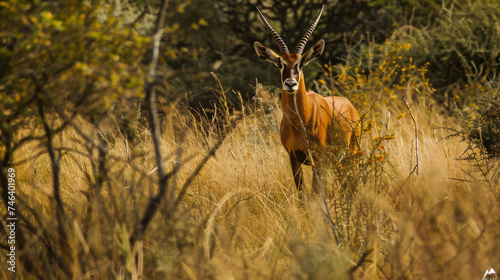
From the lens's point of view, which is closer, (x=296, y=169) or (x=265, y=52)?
(x=296, y=169)

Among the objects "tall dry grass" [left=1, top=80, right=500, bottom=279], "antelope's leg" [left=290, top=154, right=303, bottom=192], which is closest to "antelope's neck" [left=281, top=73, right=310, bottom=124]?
"antelope's leg" [left=290, top=154, right=303, bottom=192]

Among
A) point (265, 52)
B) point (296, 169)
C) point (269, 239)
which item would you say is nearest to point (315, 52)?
point (265, 52)

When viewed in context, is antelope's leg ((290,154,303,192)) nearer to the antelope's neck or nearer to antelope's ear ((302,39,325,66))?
the antelope's neck

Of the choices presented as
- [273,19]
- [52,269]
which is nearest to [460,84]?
[273,19]

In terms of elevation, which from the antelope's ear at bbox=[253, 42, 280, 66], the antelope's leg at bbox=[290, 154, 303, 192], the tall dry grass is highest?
Result: the antelope's ear at bbox=[253, 42, 280, 66]

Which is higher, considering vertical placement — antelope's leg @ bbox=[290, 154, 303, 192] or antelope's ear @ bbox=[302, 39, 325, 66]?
antelope's ear @ bbox=[302, 39, 325, 66]

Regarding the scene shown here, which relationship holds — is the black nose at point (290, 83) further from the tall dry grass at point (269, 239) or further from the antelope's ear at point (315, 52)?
the tall dry grass at point (269, 239)

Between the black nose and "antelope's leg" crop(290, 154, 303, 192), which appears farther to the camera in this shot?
"antelope's leg" crop(290, 154, 303, 192)

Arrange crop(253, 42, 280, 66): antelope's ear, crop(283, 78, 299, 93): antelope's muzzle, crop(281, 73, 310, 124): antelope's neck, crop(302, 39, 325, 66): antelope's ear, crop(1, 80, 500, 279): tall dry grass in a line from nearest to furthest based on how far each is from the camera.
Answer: crop(1, 80, 500, 279): tall dry grass < crop(283, 78, 299, 93): antelope's muzzle < crop(281, 73, 310, 124): antelope's neck < crop(253, 42, 280, 66): antelope's ear < crop(302, 39, 325, 66): antelope's ear

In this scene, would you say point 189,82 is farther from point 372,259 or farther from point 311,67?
point 372,259

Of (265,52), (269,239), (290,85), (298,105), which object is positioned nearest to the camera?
(269,239)

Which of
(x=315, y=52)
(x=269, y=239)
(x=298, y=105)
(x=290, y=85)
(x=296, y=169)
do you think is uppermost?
(x=315, y=52)

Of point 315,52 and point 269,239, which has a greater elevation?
point 315,52

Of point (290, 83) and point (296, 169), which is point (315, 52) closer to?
point (290, 83)
